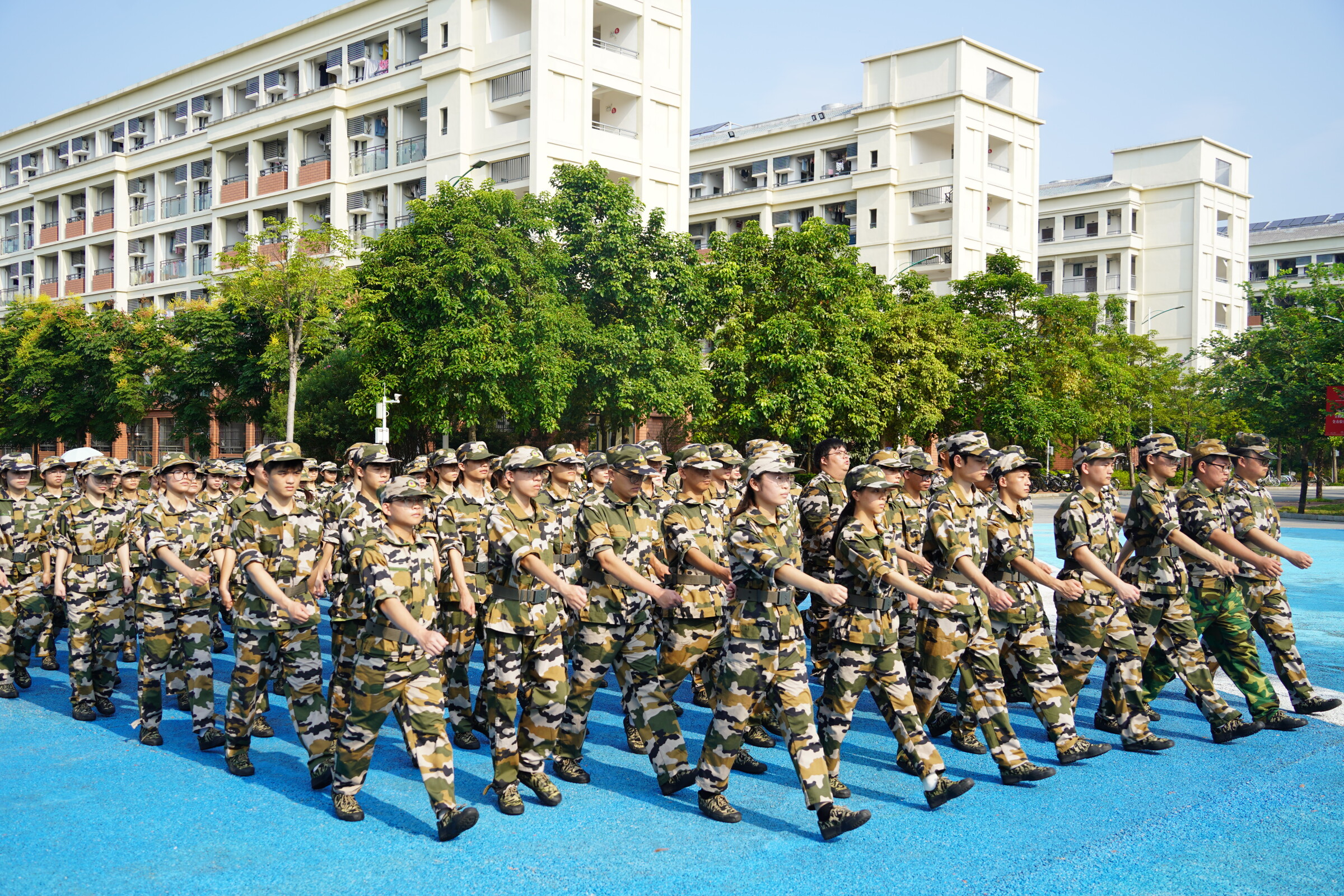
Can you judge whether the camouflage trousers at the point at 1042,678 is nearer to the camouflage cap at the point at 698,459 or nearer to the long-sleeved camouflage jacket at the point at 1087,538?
the long-sleeved camouflage jacket at the point at 1087,538

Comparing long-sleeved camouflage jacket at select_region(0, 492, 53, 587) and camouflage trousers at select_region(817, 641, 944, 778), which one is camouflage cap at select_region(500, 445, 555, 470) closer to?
camouflage trousers at select_region(817, 641, 944, 778)

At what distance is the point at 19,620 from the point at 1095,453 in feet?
28.4

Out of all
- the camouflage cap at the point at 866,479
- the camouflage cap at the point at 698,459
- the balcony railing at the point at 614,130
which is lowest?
the camouflage cap at the point at 866,479

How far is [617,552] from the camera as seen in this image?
675 cm

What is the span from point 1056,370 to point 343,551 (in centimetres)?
3347

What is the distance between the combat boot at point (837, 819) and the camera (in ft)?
18.0

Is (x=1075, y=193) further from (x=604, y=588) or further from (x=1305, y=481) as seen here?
(x=604, y=588)

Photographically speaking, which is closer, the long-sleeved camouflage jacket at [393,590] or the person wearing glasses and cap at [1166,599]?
the long-sleeved camouflage jacket at [393,590]

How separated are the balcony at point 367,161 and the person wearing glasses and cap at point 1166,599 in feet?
116

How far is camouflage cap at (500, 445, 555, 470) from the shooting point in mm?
6273

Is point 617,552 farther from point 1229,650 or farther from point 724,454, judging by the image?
point 1229,650

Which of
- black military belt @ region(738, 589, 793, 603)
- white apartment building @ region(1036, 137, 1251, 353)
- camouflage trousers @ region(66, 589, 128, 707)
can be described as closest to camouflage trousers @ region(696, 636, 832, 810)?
black military belt @ region(738, 589, 793, 603)

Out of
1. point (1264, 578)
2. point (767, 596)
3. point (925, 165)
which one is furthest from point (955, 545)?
point (925, 165)

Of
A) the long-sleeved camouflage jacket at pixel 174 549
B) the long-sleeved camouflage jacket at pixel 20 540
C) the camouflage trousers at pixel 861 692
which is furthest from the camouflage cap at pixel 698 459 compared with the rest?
the long-sleeved camouflage jacket at pixel 20 540
